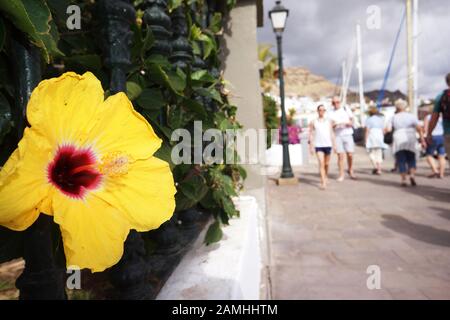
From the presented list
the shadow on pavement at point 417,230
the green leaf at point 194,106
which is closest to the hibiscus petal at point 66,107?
the green leaf at point 194,106

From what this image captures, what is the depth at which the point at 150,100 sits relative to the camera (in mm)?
1012

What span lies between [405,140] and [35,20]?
786 cm

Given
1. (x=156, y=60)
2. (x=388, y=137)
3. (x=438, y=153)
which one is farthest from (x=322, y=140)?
(x=156, y=60)

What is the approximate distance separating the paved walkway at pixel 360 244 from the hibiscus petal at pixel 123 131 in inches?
93.6

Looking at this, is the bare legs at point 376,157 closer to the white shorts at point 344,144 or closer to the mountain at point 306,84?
the white shorts at point 344,144

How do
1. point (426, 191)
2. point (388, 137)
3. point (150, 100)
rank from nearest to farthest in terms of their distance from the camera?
1. point (150, 100)
2. point (426, 191)
3. point (388, 137)

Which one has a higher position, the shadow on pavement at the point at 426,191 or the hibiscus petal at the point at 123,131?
the hibiscus petal at the point at 123,131

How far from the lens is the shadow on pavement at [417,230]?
11.0 feet

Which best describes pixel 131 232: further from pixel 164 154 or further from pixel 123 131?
pixel 123 131

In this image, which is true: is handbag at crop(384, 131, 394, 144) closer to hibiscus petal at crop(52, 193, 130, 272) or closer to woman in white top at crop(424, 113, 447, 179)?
woman in white top at crop(424, 113, 447, 179)

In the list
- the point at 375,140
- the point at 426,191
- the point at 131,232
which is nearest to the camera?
the point at 131,232
